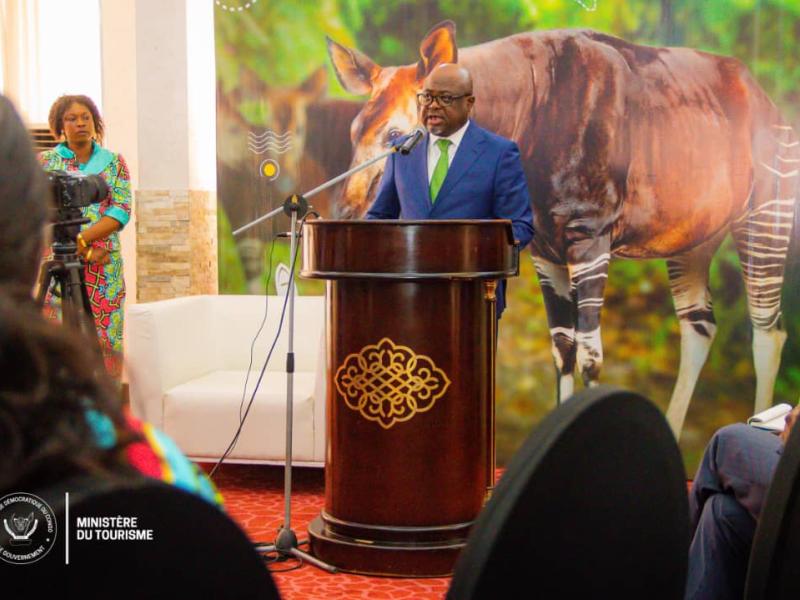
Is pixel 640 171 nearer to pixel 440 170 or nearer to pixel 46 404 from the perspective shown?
pixel 440 170

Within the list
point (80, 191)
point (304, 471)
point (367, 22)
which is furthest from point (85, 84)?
point (80, 191)

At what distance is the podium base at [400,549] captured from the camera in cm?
313

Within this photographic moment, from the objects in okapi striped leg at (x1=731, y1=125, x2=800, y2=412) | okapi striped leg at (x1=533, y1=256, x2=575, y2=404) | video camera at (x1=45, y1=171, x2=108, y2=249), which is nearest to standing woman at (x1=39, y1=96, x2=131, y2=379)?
video camera at (x1=45, y1=171, x2=108, y2=249)

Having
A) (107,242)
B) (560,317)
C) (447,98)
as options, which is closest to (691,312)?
(560,317)

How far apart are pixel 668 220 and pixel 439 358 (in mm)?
2179

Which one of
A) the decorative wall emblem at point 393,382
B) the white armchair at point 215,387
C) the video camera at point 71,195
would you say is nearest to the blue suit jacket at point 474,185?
the decorative wall emblem at point 393,382

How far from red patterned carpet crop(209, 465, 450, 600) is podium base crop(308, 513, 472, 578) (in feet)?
0.18

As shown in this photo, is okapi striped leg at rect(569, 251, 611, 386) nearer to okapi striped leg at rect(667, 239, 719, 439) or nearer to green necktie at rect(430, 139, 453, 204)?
okapi striped leg at rect(667, 239, 719, 439)

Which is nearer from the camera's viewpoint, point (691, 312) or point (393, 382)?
point (393, 382)

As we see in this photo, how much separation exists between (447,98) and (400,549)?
157cm

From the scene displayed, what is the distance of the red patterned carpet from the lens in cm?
311

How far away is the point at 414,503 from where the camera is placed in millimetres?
3111

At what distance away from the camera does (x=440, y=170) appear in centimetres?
361

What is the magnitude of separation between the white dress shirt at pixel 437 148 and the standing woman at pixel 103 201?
1.58 m
